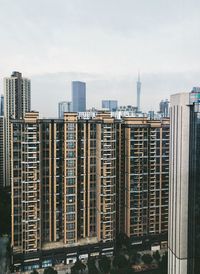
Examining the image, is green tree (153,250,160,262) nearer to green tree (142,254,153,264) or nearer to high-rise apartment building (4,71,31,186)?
green tree (142,254,153,264)

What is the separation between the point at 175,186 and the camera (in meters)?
Answer: 3.37

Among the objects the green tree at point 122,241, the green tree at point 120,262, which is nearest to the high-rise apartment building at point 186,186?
the green tree at point 120,262

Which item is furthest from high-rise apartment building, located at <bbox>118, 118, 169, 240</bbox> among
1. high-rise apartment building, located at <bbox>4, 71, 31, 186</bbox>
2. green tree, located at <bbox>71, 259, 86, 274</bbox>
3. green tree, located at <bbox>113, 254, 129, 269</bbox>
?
high-rise apartment building, located at <bbox>4, 71, 31, 186</bbox>

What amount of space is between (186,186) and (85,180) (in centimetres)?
240

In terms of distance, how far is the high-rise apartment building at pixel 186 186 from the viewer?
3.20 meters

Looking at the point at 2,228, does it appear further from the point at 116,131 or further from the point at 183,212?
the point at 183,212

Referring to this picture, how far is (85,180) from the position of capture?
527 centimetres

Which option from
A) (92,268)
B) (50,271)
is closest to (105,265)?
(92,268)

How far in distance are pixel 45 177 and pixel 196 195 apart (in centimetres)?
281

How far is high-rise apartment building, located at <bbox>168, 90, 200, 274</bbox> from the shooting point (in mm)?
3199

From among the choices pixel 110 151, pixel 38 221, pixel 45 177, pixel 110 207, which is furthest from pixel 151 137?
pixel 38 221

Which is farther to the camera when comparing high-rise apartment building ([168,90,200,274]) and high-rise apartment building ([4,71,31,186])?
high-rise apartment building ([4,71,31,186])

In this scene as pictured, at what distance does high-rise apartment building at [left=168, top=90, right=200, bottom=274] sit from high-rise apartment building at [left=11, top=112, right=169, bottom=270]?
209cm

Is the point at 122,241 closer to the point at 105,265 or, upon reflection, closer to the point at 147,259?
the point at 147,259
